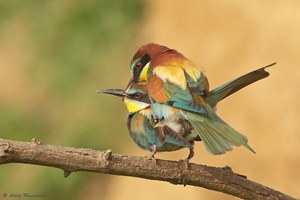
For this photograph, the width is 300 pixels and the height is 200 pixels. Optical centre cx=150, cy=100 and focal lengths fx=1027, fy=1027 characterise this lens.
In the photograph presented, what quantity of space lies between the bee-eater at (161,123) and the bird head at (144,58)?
3 cm

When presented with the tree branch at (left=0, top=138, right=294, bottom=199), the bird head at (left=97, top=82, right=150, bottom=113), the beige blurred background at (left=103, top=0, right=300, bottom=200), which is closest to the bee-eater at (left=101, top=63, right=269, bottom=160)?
the bird head at (left=97, top=82, right=150, bottom=113)

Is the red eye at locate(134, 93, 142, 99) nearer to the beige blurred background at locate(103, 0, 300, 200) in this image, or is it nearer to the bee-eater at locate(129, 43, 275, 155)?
the bee-eater at locate(129, 43, 275, 155)

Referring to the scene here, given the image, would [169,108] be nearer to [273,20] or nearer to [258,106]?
[258,106]

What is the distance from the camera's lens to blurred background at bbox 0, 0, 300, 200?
543 centimetres

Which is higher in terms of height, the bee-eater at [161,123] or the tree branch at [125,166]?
the bee-eater at [161,123]

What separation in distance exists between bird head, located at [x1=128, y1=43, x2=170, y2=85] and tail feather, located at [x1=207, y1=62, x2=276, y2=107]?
19 cm

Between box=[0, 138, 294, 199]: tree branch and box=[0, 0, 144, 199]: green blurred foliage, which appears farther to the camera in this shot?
box=[0, 0, 144, 199]: green blurred foliage

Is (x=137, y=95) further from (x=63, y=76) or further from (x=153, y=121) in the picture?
A: (x=63, y=76)

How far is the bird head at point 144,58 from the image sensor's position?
2598 millimetres

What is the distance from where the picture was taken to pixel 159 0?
24.9ft

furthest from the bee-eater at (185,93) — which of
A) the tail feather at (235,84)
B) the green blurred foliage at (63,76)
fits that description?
the green blurred foliage at (63,76)

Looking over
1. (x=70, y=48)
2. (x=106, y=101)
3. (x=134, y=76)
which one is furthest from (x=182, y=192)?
(x=134, y=76)

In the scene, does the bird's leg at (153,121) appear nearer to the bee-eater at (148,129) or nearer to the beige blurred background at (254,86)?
the bee-eater at (148,129)

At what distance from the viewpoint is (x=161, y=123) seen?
8.10 feet
